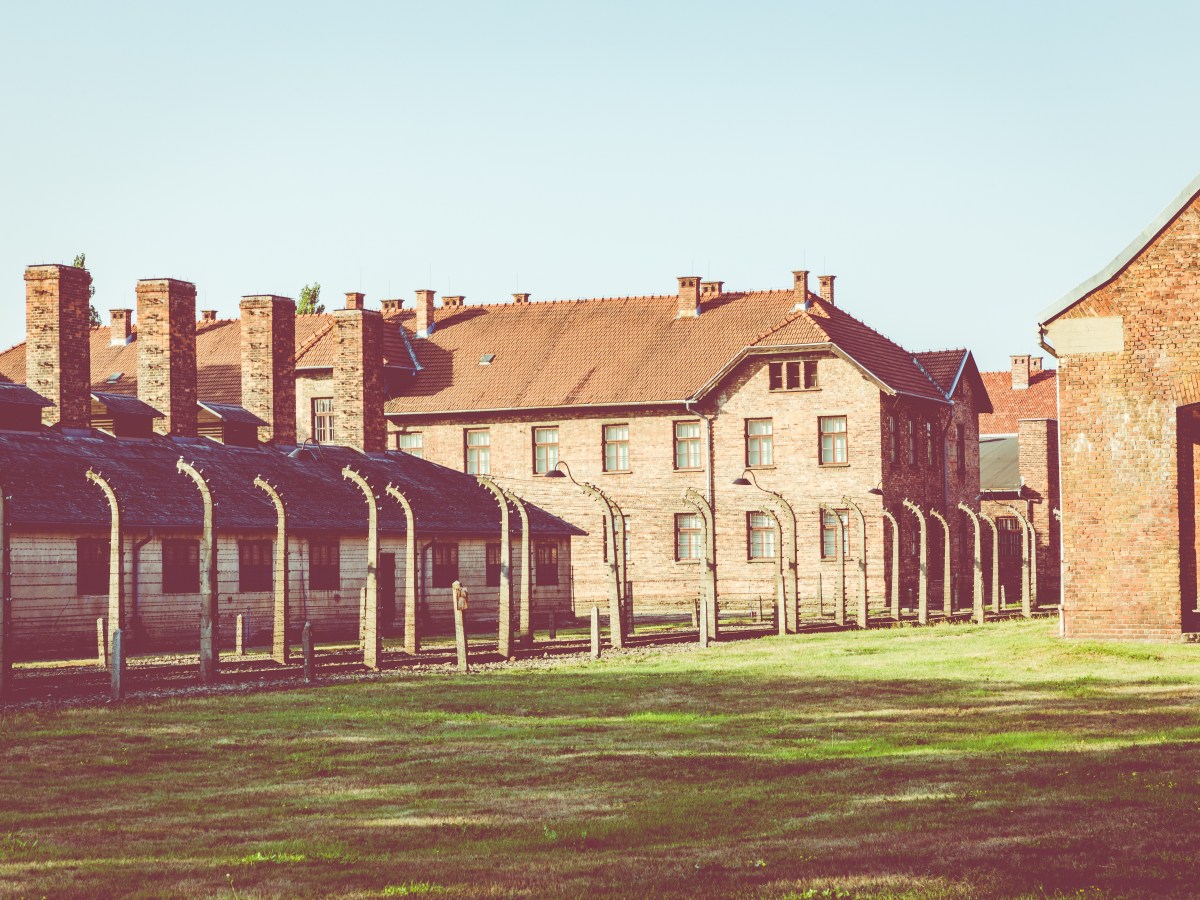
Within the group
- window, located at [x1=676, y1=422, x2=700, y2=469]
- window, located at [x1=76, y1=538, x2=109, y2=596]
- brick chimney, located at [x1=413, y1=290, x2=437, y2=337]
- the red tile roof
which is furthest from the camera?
the red tile roof

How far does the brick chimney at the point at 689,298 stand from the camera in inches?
2244

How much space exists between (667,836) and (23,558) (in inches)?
905

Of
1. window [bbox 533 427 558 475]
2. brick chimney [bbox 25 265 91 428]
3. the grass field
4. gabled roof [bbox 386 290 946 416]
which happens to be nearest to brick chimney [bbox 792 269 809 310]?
gabled roof [bbox 386 290 946 416]

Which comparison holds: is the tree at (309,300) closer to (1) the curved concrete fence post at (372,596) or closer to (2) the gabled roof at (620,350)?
(2) the gabled roof at (620,350)

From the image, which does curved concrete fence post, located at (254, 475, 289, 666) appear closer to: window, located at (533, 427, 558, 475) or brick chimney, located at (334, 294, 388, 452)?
brick chimney, located at (334, 294, 388, 452)

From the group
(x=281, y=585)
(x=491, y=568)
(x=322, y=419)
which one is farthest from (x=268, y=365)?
(x=281, y=585)

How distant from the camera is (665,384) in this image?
2124 inches

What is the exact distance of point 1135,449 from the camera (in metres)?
27.2

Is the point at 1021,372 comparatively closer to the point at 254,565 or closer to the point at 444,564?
the point at 444,564

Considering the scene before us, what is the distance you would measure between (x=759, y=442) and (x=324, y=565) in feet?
59.9

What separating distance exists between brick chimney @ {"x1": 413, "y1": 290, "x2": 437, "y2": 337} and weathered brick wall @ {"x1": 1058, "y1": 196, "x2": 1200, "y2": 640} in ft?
116

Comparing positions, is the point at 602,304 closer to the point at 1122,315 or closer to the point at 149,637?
the point at 149,637

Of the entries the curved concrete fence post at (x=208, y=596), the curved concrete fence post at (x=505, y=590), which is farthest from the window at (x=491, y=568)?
the curved concrete fence post at (x=208, y=596)

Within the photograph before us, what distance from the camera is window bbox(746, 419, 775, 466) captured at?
173ft
